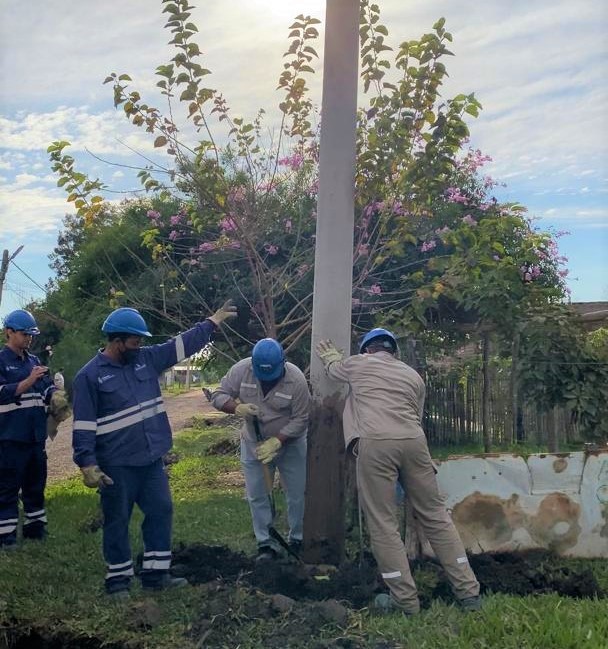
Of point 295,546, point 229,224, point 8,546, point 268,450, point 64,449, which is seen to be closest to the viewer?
point 268,450

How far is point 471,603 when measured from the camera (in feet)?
15.4

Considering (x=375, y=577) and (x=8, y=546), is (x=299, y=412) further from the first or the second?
(x=8, y=546)

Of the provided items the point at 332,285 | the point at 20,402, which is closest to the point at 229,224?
the point at 332,285

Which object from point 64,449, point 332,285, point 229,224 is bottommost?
point 64,449

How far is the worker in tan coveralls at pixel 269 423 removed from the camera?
6105mm

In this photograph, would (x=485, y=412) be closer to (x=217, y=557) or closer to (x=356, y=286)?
(x=356, y=286)

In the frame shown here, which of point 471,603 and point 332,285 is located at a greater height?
point 332,285

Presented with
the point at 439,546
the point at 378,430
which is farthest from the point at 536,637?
the point at 378,430

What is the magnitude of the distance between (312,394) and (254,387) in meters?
0.70

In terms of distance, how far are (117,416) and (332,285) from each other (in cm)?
177

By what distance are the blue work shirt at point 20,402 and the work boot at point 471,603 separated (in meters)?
3.91

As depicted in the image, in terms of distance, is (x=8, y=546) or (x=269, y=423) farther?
(x=8, y=546)

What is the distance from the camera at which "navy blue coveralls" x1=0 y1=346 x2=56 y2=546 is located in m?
6.64

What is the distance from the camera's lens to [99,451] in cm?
537
